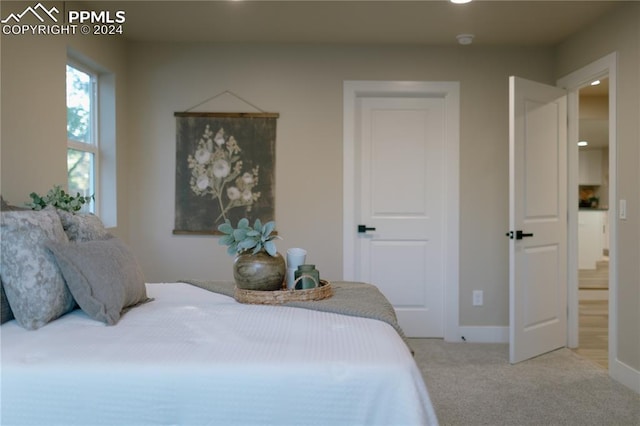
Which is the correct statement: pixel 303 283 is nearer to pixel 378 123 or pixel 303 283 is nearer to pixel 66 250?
pixel 66 250

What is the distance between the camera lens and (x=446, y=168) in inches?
160

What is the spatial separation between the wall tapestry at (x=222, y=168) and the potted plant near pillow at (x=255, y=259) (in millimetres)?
1884

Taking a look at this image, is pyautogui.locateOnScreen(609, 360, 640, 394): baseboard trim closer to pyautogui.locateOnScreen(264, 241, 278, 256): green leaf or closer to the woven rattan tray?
the woven rattan tray

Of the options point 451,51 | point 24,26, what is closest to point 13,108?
point 24,26

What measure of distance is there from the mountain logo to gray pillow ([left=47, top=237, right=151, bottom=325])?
4.45 feet

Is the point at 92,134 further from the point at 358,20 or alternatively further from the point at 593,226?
the point at 593,226

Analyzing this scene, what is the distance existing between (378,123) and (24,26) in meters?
2.55

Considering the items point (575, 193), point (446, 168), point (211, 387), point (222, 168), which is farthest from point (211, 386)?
point (575, 193)

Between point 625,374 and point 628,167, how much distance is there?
128 cm

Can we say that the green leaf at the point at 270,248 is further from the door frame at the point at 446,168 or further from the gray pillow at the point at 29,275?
the door frame at the point at 446,168

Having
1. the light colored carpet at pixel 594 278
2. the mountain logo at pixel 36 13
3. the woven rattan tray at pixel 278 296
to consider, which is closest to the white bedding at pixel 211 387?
the woven rattan tray at pixel 278 296

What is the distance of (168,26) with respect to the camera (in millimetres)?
3598

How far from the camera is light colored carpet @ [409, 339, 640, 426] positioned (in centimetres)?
262

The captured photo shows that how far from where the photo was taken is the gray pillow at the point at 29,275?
1674mm
